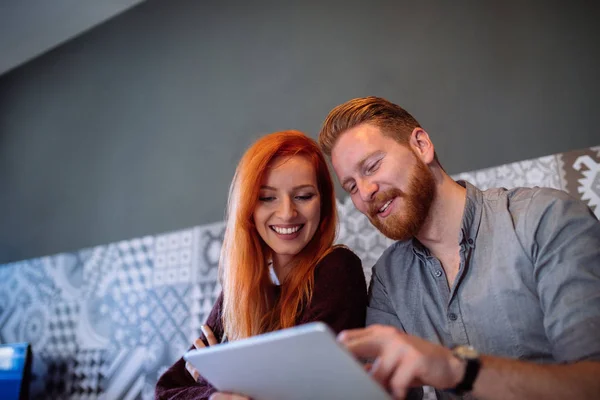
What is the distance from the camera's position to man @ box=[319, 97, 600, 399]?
1047 mm

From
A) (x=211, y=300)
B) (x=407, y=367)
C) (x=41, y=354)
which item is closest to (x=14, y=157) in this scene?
(x=41, y=354)

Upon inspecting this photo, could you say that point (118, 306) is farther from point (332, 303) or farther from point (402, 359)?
point (402, 359)

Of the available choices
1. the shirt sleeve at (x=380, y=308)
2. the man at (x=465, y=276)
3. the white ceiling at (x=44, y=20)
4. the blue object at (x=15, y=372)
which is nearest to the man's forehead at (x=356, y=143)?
the man at (x=465, y=276)

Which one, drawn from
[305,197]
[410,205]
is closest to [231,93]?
[305,197]

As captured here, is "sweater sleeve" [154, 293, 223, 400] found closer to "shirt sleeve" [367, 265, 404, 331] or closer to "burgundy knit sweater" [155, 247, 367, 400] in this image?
"burgundy knit sweater" [155, 247, 367, 400]

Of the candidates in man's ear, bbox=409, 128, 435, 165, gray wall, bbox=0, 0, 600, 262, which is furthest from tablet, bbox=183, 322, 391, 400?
gray wall, bbox=0, 0, 600, 262

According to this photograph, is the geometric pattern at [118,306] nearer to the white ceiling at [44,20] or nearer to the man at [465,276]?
the man at [465,276]

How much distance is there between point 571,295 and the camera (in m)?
1.22

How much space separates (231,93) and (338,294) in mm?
2004

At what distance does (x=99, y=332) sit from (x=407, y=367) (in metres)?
2.84

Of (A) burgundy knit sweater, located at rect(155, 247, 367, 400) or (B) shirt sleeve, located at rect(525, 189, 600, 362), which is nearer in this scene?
(B) shirt sleeve, located at rect(525, 189, 600, 362)

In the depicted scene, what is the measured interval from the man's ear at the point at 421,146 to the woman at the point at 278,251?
12.7 inches

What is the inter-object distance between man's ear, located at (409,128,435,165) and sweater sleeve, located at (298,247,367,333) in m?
0.38

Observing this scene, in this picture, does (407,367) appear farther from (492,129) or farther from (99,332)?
(99,332)
